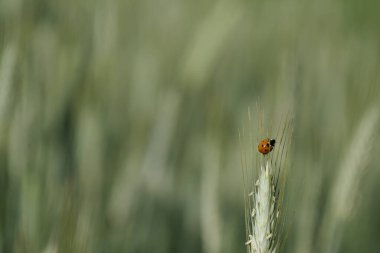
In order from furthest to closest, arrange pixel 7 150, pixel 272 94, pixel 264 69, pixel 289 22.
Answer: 1. pixel 289 22
2. pixel 264 69
3. pixel 272 94
4. pixel 7 150

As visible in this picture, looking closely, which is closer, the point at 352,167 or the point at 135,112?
the point at 352,167

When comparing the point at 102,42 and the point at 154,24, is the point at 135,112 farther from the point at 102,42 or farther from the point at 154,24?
the point at 154,24

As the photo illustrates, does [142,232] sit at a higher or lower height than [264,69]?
lower

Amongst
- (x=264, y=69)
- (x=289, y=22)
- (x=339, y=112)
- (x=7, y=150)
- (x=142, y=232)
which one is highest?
(x=289, y=22)

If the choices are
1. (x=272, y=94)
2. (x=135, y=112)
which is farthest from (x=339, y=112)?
(x=135, y=112)

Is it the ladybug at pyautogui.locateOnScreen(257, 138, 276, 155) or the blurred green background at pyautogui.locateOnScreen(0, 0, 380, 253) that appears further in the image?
the blurred green background at pyautogui.locateOnScreen(0, 0, 380, 253)

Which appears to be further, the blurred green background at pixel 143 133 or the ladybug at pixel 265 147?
the blurred green background at pixel 143 133

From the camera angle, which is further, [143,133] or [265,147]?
[143,133]

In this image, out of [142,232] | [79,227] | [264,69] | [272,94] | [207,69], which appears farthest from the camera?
[264,69]
